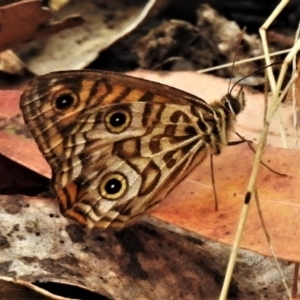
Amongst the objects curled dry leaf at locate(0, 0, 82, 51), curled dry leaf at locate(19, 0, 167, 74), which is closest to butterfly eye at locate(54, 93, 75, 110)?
curled dry leaf at locate(0, 0, 82, 51)

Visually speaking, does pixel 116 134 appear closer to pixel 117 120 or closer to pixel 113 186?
pixel 117 120

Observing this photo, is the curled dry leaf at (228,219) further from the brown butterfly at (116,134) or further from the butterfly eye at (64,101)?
the butterfly eye at (64,101)

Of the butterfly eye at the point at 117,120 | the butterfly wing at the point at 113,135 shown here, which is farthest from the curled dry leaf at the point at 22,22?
the butterfly eye at the point at 117,120

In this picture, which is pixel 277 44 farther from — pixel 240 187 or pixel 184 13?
pixel 240 187

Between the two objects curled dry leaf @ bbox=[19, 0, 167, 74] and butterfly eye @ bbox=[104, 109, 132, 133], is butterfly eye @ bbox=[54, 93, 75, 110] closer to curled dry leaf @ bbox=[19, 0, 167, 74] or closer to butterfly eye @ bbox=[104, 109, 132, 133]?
butterfly eye @ bbox=[104, 109, 132, 133]

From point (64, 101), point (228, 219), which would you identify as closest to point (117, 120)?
point (64, 101)

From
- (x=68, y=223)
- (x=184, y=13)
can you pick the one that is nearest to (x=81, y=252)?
(x=68, y=223)

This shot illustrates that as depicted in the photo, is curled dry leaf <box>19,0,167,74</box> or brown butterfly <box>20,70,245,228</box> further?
curled dry leaf <box>19,0,167,74</box>
